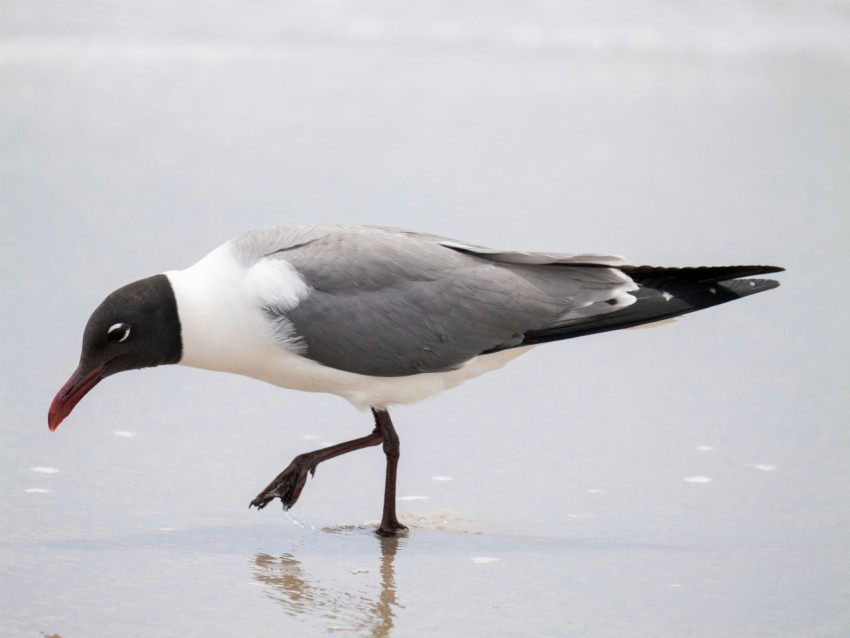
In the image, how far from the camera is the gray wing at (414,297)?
496 cm

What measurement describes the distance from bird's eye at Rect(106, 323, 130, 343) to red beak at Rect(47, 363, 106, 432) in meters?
0.11

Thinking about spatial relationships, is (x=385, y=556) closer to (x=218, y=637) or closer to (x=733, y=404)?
(x=218, y=637)

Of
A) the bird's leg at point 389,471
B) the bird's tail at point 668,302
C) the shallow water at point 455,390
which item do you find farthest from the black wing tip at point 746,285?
the bird's leg at point 389,471

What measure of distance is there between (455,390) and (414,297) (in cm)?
149

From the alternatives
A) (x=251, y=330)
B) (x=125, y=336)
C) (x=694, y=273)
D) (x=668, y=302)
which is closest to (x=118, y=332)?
(x=125, y=336)

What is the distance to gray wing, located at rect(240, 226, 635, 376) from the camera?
4961 mm

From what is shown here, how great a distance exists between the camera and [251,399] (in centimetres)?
622

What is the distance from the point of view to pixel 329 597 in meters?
4.24

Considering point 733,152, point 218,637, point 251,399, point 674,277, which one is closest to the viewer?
point 218,637

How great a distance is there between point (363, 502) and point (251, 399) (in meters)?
1.15

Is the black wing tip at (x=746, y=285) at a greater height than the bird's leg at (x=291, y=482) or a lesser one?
greater

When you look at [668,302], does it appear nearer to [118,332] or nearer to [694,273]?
[694,273]

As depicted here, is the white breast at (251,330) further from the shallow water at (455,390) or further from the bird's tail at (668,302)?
the shallow water at (455,390)

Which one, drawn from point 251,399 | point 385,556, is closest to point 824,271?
point 251,399
